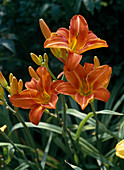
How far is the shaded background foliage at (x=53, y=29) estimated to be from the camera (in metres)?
1.91

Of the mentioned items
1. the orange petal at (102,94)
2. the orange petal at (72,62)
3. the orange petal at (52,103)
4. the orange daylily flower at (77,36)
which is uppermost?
the orange daylily flower at (77,36)

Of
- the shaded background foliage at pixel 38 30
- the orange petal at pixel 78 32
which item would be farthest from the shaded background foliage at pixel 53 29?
the orange petal at pixel 78 32

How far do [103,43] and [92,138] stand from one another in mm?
906

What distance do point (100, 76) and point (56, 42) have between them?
0.70 feet

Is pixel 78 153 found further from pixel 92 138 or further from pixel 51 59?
pixel 51 59

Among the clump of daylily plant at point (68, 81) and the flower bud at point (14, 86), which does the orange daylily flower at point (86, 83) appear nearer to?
the clump of daylily plant at point (68, 81)

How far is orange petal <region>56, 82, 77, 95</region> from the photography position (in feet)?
2.79

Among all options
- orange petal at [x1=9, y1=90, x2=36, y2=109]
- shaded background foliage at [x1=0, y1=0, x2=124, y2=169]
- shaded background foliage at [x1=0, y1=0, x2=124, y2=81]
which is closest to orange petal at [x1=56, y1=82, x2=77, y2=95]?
orange petal at [x1=9, y1=90, x2=36, y2=109]

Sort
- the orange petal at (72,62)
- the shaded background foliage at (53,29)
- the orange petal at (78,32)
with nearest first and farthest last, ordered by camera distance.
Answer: the orange petal at (72,62) → the orange petal at (78,32) → the shaded background foliage at (53,29)

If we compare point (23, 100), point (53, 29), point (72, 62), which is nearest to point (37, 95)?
point (23, 100)

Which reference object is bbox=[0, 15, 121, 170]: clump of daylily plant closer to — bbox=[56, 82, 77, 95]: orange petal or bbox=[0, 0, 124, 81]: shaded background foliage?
bbox=[56, 82, 77, 95]: orange petal

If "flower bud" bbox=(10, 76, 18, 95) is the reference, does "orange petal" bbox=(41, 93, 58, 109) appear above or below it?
below

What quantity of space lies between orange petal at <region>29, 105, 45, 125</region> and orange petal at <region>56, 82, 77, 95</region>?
99 mm

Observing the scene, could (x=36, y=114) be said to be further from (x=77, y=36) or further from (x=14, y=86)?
(x=77, y=36)
